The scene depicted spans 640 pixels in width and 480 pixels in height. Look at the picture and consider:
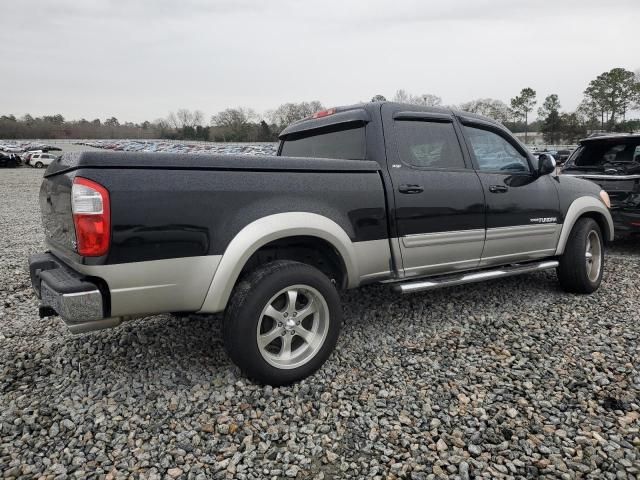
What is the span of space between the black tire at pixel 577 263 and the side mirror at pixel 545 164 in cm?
81

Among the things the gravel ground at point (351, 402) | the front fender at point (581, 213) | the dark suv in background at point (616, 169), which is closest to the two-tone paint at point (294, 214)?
the front fender at point (581, 213)

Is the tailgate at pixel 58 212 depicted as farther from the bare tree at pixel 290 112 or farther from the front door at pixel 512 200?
the bare tree at pixel 290 112

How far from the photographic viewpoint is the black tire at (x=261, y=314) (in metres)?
2.65

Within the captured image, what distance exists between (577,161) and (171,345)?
6886mm

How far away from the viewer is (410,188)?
3359mm

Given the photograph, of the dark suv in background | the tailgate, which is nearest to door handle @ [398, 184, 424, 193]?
the tailgate

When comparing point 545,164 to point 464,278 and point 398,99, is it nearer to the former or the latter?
point 464,278

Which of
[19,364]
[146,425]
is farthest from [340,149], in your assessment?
[19,364]

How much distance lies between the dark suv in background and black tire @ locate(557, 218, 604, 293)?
6.46 ft

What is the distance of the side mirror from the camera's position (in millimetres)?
4282

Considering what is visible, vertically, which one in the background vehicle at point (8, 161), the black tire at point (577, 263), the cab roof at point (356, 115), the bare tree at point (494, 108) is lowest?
the black tire at point (577, 263)

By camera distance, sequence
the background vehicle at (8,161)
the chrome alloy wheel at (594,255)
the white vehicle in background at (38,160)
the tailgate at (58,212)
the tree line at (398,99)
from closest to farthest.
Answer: the tailgate at (58,212)
the chrome alloy wheel at (594,255)
the background vehicle at (8,161)
the white vehicle in background at (38,160)
the tree line at (398,99)

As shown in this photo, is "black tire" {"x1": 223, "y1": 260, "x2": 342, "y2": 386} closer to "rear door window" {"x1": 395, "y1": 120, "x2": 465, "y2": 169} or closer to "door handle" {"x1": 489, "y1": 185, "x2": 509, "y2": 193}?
"rear door window" {"x1": 395, "y1": 120, "x2": 465, "y2": 169}

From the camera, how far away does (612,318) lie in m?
4.04
